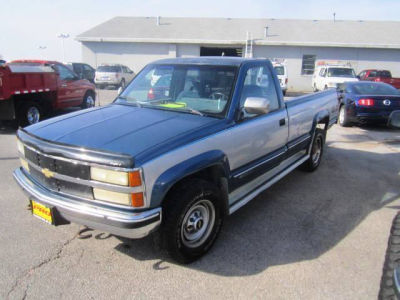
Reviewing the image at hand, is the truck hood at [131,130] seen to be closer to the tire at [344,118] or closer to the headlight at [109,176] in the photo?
the headlight at [109,176]

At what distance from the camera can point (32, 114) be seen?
30.3 ft

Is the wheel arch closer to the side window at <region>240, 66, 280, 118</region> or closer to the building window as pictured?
the side window at <region>240, 66, 280, 118</region>

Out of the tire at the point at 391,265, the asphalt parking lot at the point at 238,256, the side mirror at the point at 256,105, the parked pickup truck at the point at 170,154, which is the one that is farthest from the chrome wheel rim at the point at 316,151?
the tire at the point at 391,265

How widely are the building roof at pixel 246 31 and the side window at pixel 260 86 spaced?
2105 cm

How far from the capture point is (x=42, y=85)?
30.5 ft

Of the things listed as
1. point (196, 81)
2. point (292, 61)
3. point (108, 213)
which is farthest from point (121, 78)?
point (108, 213)

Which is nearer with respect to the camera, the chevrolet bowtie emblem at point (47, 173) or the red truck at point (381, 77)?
the chevrolet bowtie emblem at point (47, 173)

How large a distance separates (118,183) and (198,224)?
40.7 inches

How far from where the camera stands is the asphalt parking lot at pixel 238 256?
2.80 meters

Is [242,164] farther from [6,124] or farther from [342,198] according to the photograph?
[6,124]

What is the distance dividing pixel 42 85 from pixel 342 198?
8266mm

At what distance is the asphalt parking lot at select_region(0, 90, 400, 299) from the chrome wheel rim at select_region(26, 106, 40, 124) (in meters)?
4.66

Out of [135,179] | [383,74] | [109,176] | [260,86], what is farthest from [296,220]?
[383,74]

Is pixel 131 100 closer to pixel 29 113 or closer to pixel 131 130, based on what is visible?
pixel 131 130
